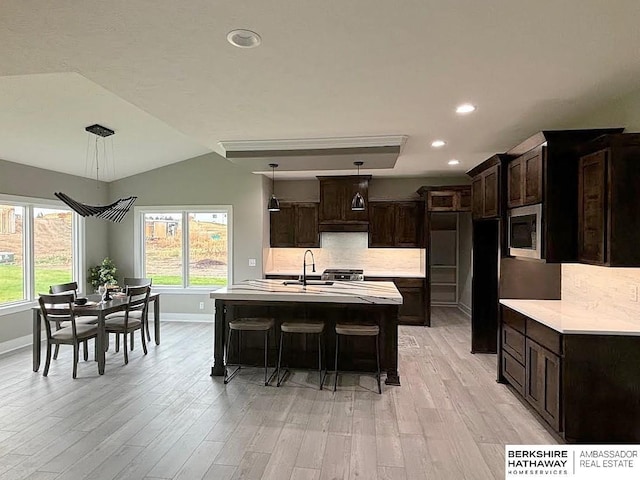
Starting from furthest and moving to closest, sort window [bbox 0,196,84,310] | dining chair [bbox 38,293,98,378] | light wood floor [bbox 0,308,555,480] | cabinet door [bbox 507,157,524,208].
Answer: window [bbox 0,196,84,310]
dining chair [bbox 38,293,98,378]
cabinet door [bbox 507,157,524,208]
light wood floor [bbox 0,308,555,480]

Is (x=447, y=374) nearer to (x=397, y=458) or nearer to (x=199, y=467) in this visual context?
(x=397, y=458)

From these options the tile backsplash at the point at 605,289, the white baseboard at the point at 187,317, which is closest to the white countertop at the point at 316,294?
the tile backsplash at the point at 605,289

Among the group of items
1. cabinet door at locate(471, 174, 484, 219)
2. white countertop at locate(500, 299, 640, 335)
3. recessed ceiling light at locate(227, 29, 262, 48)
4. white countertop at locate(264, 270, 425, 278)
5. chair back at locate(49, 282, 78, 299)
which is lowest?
chair back at locate(49, 282, 78, 299)

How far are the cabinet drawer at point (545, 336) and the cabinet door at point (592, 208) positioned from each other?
63 centimetres

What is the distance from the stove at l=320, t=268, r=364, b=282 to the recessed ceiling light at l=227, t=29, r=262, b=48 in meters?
4.92

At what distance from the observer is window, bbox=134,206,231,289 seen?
23.7 feet

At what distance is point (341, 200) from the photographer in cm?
726

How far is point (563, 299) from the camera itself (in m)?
4.05

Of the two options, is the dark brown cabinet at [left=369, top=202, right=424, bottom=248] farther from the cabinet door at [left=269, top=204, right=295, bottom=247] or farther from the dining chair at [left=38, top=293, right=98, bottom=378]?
the dining chair at [left=38, top=293, right=98, bottom=378]

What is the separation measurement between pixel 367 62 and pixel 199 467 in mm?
2922

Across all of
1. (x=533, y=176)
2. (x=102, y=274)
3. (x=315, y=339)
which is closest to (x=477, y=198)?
(x=533, y=176)

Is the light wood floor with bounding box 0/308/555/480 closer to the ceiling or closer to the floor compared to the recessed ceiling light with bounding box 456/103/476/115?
closer to the floor

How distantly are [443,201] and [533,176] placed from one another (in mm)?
3313

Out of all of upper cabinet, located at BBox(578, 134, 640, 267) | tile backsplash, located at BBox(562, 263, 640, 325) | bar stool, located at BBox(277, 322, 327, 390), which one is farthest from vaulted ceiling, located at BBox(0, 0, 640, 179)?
bar stool, located at BBox(277, 322, 327, 390)
